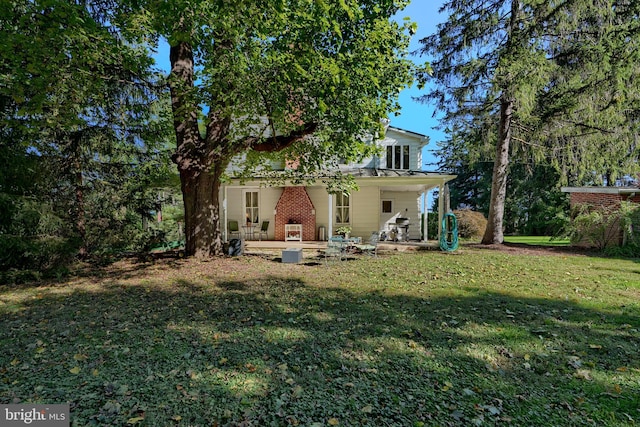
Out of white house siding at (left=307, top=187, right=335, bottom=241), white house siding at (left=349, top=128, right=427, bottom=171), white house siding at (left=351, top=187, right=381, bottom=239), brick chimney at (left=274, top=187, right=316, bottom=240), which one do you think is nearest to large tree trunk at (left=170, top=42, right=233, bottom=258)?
brick chimney at (left=274, top=187, right=316, bottom=240)

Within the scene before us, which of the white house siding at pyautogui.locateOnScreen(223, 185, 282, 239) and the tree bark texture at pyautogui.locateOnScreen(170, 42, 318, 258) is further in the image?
the white house siding at pyautogui.locateOnScreen(223, 185, 282, 239)

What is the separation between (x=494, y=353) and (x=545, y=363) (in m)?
0.49

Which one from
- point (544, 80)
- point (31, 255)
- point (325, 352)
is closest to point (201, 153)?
point (31, 255)

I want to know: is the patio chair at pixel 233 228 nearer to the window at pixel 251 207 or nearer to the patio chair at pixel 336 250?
the window at pixel 251 207

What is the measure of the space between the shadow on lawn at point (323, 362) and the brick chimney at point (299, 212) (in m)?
9.79

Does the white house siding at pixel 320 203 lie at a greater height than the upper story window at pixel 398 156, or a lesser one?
lesser

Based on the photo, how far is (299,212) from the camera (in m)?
15.4

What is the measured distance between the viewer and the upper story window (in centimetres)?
1659

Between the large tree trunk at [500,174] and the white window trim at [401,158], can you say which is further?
the white window trim at [401,158]

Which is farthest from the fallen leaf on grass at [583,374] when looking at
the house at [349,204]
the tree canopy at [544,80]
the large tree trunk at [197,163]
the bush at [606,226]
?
the bush at [606,226]

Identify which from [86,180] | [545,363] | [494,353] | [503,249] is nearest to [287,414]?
[494,353]

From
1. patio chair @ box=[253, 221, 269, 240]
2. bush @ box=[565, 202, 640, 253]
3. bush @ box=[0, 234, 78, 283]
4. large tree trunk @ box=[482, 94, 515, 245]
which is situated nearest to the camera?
bush @ box=[0, 234, 78, 283]

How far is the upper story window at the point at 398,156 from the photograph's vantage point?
1659 cm

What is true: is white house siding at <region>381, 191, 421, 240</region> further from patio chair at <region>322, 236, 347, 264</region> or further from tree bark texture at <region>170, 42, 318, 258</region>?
tree bark texture at <region>170, 42, 318, 258</region>
